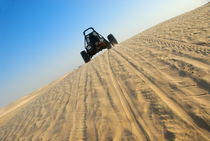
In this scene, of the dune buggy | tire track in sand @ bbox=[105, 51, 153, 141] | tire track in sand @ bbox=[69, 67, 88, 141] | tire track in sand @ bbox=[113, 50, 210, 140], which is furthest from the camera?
the dune buggy

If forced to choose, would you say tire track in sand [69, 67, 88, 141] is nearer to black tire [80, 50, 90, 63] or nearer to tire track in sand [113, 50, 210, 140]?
tire track in sand [113, 50, 210, 140]

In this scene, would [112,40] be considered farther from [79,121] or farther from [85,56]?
[79,121]

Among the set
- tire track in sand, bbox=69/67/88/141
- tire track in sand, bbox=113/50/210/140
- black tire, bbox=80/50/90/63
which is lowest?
tire track in sand, bbox=113/50/210/140

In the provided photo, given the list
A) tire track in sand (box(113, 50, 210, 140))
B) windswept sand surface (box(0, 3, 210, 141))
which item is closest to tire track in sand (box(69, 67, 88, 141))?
windswept sand surface (box(0, 3, 210, 141))

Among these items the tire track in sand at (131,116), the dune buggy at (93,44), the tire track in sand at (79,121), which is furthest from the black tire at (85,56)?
the tire track in sand at (131,116)

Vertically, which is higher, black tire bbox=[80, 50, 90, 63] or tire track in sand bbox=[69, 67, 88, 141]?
black tire bbox=[80, 50, 90, 63]

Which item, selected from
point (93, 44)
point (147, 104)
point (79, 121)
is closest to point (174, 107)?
point (147, 104)

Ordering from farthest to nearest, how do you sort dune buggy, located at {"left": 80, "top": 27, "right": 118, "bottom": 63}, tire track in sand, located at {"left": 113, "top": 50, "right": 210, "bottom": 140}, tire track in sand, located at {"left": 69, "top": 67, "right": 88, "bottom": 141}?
dune buggy, located at {"left": 80, "top": 27, "right": 118, "bottom": 63}
tire track in sand, located at {"left": 69, "top": 67, "right": 88, "bottom": 141}
tire track in sand, located at {"left": 113, "top": 50, "right": 210, "bottom": 140}

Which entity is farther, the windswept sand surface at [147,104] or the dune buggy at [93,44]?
the dune buggy at [93,44]

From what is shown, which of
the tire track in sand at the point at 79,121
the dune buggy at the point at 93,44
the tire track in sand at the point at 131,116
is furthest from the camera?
the dune buggy at the point at 93,44

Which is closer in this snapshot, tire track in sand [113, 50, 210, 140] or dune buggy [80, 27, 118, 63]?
tire track in sand [113, 50, 210, 140]

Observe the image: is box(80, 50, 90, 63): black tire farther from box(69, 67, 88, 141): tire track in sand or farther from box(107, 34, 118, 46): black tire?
box(69, 67, 88, 141): tire track in sand

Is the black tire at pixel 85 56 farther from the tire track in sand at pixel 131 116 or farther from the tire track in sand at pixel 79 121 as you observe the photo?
the tire track in sand at pixel 131 116

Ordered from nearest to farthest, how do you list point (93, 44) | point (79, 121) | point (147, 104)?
point (147, 104), point (79, 121), point (93, 44)
